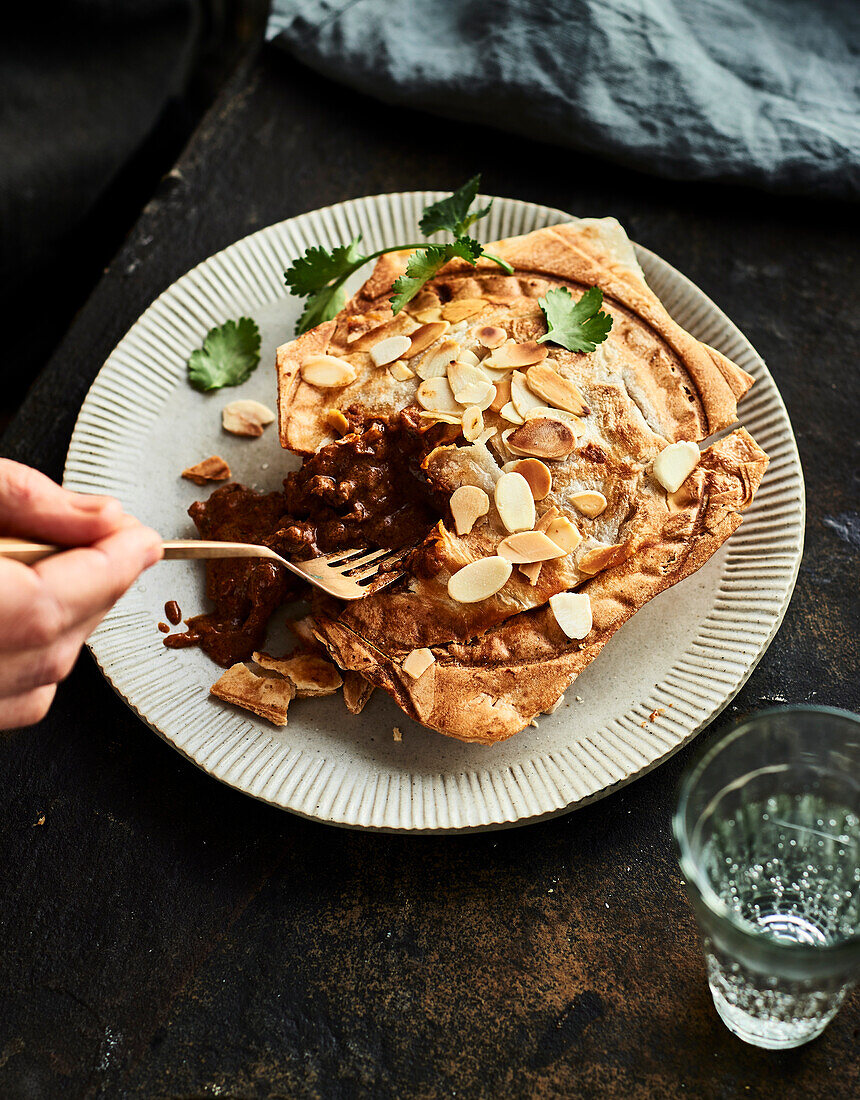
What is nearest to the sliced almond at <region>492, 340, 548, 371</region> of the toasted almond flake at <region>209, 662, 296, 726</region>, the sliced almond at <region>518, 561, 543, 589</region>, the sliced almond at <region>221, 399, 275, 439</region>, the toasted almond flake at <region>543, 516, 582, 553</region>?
the toasted almond flake at <region>543, 516, 582, 553</region>

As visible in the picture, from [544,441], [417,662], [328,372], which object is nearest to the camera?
[417,662]

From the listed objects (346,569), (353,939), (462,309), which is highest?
(462,309)

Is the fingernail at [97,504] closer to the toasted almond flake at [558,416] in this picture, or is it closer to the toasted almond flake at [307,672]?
the toasted almond flake at [307,672]

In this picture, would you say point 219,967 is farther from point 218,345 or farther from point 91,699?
point 218,345

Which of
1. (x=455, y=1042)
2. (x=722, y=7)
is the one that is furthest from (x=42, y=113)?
(x=455, y=1042)

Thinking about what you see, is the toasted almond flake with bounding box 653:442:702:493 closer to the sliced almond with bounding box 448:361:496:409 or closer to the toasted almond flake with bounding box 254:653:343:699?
the sliced almond with bounding box 448:361:496:409

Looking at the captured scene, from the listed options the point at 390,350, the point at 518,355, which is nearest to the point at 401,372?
the point at 390,350

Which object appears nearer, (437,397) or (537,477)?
(537,477)

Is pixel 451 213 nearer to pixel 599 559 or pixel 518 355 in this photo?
pixel 518 355
